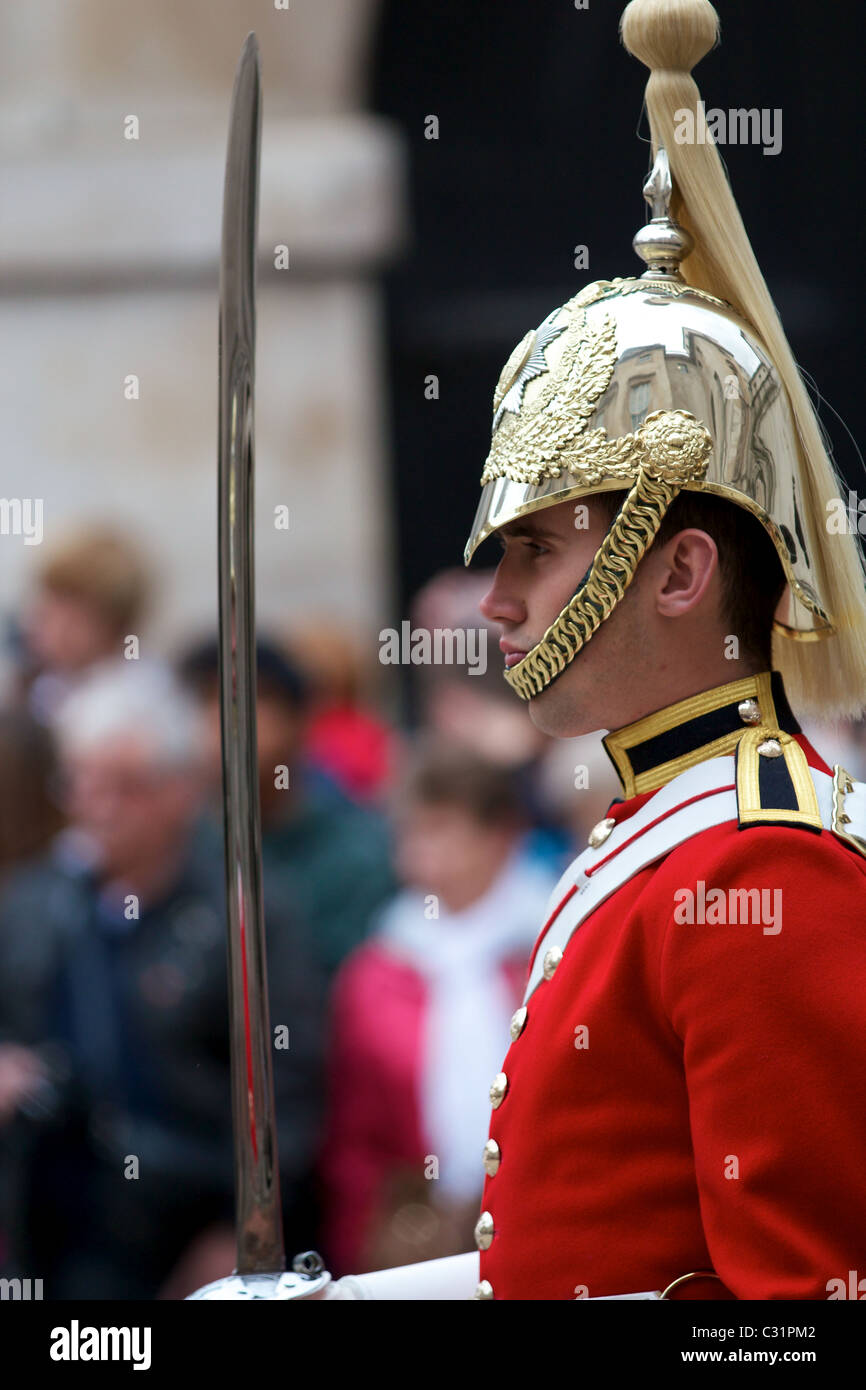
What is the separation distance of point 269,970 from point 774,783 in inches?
79.3

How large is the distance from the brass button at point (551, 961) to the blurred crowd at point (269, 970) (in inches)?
63.7

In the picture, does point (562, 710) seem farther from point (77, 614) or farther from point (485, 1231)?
point (77, 614)

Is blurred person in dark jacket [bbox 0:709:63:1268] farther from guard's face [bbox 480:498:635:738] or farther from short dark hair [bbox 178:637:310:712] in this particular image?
guard's face [bbox 480:498:635:738]

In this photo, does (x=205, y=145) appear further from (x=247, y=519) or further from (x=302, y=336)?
(x=247, y=519)

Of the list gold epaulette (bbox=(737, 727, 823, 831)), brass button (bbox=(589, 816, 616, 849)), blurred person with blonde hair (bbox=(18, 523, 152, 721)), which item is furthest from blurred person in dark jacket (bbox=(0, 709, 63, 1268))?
gold epaulette (bbox=(737, 727, 823, 831))

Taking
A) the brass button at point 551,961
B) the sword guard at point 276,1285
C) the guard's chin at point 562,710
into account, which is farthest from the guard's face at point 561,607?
the sword guard at point 276,1285

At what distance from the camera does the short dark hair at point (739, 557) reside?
6.91 ft

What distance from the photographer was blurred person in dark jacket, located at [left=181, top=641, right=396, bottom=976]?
167 inches

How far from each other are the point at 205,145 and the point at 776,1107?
5.35 metres

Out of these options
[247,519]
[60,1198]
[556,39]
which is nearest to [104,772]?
[60,1198]

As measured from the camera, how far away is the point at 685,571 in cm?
211

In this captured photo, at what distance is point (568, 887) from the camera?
2.25 metres

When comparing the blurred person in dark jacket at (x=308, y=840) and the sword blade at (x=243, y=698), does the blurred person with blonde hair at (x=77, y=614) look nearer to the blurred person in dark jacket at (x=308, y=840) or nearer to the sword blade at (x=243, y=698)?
the blurred person in dark jacket at (x=308, y=840)

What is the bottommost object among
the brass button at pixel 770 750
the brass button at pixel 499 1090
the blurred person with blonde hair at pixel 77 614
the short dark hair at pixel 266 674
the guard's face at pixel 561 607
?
the brass button at pixel 499 1090
